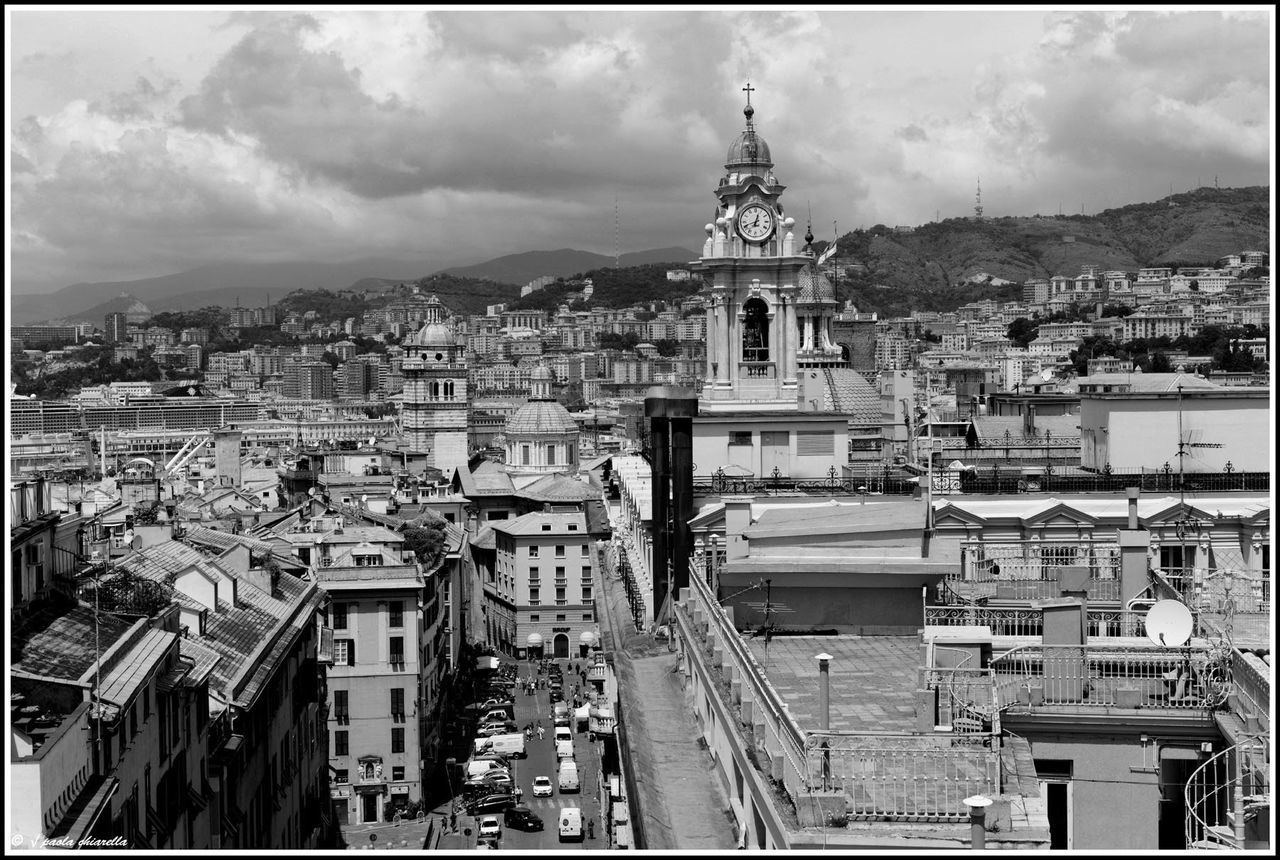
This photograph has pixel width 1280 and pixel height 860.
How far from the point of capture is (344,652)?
143 feet

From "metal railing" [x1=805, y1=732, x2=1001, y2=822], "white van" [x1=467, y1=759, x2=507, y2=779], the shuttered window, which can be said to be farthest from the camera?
"white van" [x1=467, y1=759, x2=507, y2=779]

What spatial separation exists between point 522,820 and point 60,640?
29.0 meters

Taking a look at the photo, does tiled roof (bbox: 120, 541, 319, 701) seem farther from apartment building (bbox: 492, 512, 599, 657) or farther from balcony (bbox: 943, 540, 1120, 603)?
apartment building (bbox: 492, 512, 599, 657)

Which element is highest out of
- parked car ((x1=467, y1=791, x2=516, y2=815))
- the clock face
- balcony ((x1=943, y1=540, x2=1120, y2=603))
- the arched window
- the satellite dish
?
the clock face

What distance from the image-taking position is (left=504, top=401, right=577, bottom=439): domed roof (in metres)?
105

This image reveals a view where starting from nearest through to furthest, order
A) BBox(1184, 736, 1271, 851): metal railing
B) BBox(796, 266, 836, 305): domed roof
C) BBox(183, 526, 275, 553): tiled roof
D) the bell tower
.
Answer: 1. BBox(1184, 736, 1271, 851): metal railing
2. BBox(183, 526, 275, 553): tiled roof
3. the bell tower
4. BBox(796, 266, 836, 305): domed roof

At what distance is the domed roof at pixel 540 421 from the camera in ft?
346

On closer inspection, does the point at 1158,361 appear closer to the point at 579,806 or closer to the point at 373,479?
the point at 373,479

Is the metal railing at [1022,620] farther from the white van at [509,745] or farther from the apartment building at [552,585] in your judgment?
the apartment building at [552,585]

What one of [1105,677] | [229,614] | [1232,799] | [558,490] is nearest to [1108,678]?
[1105,677]

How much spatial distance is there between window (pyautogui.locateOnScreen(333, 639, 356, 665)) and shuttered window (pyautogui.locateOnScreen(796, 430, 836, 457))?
1523cm

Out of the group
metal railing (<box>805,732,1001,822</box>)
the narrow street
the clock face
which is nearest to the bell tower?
the clock face

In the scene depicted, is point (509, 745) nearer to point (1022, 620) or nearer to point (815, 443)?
point (815, 443)

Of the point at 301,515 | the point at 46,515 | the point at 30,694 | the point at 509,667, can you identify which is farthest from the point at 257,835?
the point at 509,667
